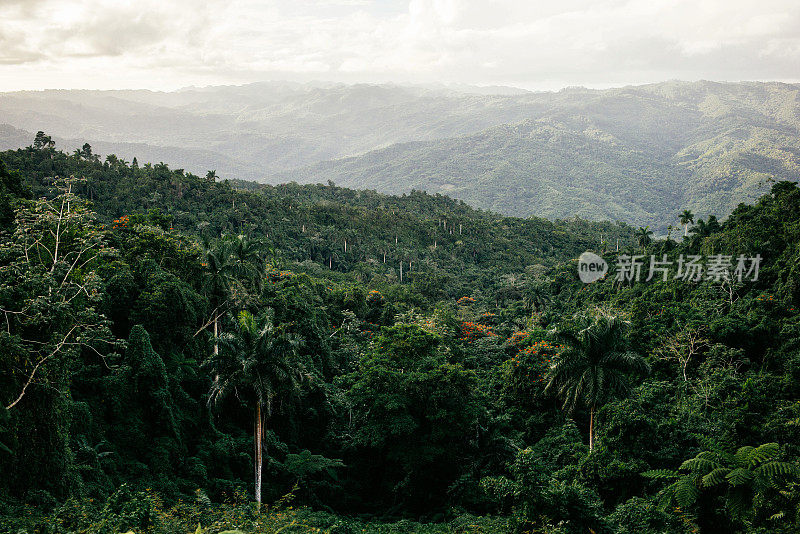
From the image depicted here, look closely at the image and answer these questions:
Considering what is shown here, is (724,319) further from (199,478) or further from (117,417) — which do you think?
(117,417)

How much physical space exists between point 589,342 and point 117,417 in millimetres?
20173

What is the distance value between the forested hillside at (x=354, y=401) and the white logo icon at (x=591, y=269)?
1857cm

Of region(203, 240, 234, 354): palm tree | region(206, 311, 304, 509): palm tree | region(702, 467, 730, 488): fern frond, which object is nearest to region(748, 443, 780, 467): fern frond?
region(702, 467, 730, 488): fern frond

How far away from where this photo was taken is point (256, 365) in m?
19.6

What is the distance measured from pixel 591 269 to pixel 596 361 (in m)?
46.5

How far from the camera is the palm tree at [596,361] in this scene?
76.4 feet

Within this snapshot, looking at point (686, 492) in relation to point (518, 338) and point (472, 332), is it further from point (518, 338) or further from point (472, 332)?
point (472, 332)

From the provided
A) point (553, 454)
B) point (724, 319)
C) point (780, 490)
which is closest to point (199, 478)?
point (553, 454)

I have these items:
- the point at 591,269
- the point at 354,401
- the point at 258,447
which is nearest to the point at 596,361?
the point at 354,401

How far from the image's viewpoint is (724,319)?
33.4 meters

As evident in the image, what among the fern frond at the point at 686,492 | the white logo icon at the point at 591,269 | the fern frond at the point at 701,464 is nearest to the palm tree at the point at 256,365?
the fern frond at the point at 686,492

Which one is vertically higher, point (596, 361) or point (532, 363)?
point (596, 361)

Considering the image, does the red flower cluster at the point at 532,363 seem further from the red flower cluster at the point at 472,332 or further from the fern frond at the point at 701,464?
the fern frond at the point at 701,464

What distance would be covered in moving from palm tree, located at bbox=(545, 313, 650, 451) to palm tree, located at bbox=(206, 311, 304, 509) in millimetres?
12778
